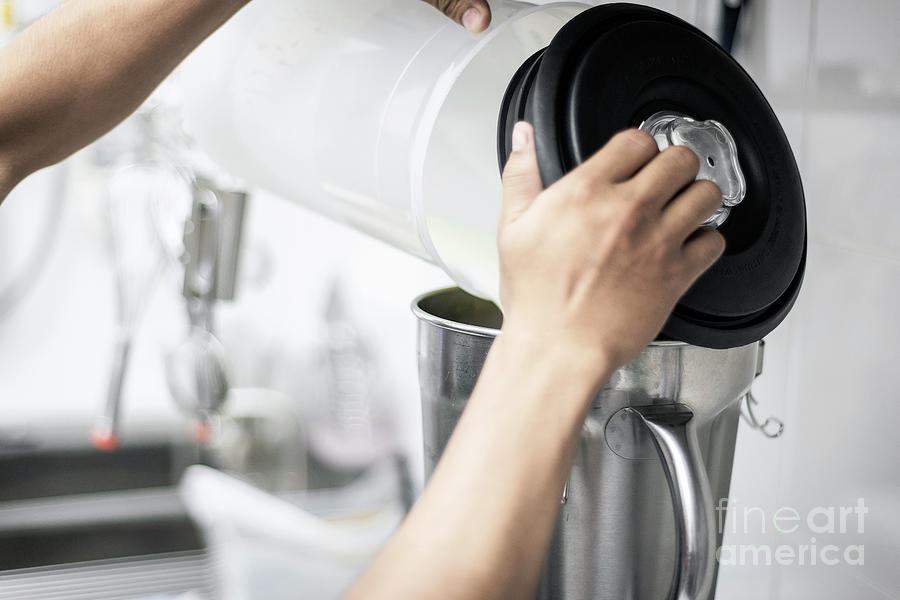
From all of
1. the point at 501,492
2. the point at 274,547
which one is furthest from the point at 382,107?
the point at 274,547

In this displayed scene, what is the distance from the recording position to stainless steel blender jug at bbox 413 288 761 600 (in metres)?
0.42

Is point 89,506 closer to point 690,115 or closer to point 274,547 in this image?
point 274,547

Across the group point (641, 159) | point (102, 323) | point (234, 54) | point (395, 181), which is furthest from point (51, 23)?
point (102, 323)

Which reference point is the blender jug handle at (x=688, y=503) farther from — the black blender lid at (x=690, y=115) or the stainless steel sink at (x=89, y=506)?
the stainless steel sink at (x=89, y=506)

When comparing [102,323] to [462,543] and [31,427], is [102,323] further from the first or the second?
[462,543]

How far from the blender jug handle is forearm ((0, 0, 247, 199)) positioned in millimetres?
368

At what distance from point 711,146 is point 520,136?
9 cm

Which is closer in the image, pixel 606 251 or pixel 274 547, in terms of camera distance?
pixel 606 251

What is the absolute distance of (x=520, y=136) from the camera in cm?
37

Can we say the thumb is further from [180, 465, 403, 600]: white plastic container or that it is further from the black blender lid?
[180, 465, 403, 600]: white plastic container

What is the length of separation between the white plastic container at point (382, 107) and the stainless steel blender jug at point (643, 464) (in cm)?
7

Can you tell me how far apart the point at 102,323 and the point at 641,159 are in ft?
3.80

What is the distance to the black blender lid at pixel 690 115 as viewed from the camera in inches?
14.6

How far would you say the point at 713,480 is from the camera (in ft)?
1.62
